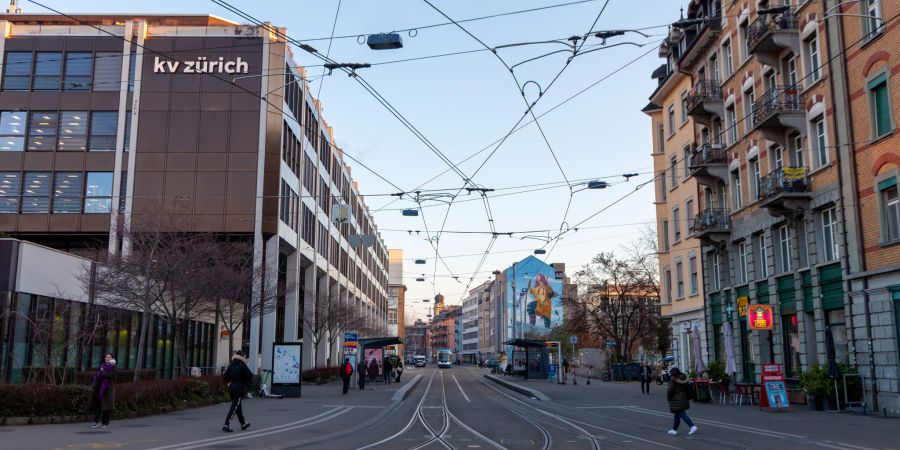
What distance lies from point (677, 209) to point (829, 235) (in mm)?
16033

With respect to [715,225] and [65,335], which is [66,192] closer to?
[65,335]

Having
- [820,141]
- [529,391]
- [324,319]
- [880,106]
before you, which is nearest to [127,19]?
[324,319]

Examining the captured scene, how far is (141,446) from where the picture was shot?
541 inches

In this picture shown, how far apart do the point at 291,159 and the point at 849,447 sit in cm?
3924

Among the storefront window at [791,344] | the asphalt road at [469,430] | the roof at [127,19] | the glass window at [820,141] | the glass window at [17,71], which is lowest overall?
the asphalt road at [469,430]

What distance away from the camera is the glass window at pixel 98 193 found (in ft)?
139

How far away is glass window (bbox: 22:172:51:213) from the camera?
4222cm

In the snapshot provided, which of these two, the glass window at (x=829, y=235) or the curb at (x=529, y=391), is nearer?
the glass window at (x=829, y=235)

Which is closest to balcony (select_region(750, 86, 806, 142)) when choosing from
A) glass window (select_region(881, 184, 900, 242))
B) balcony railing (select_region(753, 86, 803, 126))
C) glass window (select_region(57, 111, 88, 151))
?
balcony railing (select_region(753, 86, 803, 126))

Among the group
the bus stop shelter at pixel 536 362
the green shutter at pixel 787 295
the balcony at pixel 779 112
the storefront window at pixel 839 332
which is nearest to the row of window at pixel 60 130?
the bus stop shelter at pixel 536 362

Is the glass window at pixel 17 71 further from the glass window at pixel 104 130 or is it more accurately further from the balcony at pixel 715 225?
the balcony at pixel 715 225

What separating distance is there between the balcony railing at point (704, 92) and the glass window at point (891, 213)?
12191mm

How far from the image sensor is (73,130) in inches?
1703

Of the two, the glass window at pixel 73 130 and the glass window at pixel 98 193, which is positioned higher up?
the glass window at pixel 73 130
